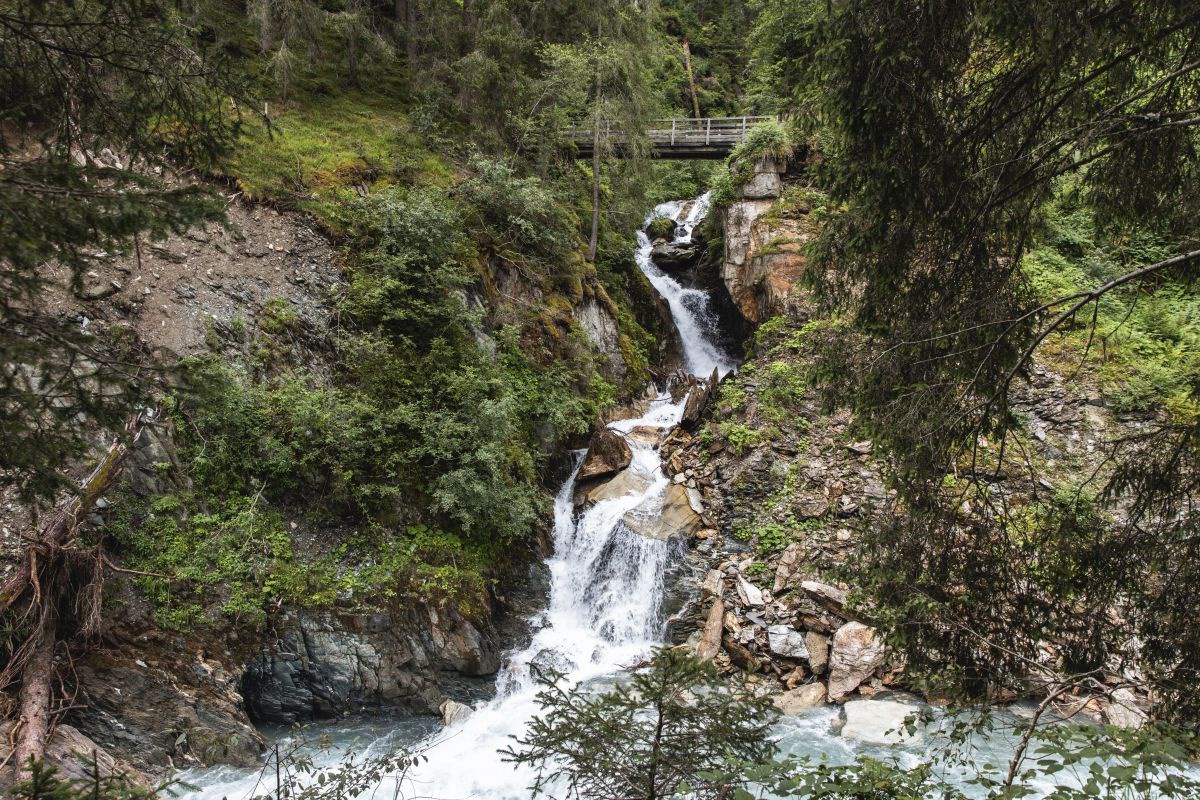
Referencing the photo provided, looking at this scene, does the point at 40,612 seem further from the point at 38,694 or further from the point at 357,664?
the point at 357,664

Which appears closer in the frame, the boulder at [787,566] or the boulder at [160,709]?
the boulder at [160,709]

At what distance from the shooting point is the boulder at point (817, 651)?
29.3 feet

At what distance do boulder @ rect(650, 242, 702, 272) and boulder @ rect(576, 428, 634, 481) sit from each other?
908 cm

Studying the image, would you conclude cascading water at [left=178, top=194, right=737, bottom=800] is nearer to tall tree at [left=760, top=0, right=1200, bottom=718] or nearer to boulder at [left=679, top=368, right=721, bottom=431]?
boulder at [left=679, top=368, right=721, bottom=431]

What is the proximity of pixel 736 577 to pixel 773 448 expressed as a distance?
318 centimetres

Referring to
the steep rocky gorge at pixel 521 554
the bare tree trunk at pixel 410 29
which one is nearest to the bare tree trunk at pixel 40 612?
the steep rocky gorge at pixel 521 554

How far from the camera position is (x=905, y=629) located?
4.32m

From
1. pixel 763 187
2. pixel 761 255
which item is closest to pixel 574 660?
pixel 761 255

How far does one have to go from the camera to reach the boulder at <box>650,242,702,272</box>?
68.0 ft

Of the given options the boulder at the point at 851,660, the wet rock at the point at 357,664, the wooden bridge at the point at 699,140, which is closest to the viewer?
the wet rock at the point at 357,664

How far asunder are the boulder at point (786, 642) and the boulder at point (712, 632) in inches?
30.2

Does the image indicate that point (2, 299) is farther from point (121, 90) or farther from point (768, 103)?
point (768, 103)

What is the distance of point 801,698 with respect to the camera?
338 inches

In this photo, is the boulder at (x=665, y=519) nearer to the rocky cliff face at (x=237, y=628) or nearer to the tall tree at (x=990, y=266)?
the rocky cliff face at (x=237, y=628)
